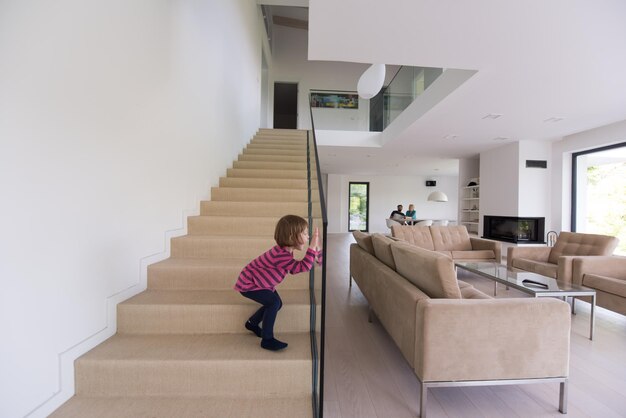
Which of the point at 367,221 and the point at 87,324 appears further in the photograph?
the point at 367,221

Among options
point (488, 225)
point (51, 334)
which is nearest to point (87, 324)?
point (51, 334)

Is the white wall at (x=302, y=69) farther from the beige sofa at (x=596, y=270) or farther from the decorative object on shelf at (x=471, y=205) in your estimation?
the beige sofa at (x=596, y=270)

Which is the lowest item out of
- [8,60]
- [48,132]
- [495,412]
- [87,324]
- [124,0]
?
[495,412]

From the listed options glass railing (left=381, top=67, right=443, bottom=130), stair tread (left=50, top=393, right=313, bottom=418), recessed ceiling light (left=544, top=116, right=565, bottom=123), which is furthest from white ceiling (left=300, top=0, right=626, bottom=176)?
stair tread (left=50, top=393, right=313, bottom=418)

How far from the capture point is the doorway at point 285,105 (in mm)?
12695

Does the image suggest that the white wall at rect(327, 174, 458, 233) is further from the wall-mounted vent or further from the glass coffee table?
the glass coffee table

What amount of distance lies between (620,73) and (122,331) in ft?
17.6

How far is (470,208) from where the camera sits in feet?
31.2

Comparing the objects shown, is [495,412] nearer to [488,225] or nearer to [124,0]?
[124,0]

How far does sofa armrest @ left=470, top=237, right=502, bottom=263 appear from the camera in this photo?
18.2 ft

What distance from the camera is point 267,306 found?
189 centimetres

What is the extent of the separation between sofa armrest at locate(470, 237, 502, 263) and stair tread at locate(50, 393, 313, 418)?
5.08 metres

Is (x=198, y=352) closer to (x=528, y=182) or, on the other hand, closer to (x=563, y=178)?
(x=528, y=182)

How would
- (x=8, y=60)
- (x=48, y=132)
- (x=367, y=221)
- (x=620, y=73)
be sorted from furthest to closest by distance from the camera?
(x=367, y=221) < (x=620, y=73) < (x=48, y=132) < (x=8, y=60)
